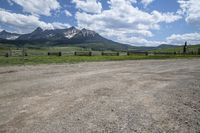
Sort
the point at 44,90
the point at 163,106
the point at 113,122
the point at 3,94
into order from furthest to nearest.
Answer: the point at 44,90, the point at 3,94, the point at 163,106, the point at 113,122

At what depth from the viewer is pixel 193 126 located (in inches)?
228

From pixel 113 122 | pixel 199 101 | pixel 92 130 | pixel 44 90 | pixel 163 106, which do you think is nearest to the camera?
pixel 92 130

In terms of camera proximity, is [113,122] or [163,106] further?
[163,106]

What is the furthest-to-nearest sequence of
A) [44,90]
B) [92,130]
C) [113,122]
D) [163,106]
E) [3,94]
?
[44,90]
[3,94]
[163,106]
[113,122]
[92,130]

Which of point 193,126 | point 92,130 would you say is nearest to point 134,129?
point 92,130

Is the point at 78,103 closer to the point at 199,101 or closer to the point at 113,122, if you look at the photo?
the point at 113,122

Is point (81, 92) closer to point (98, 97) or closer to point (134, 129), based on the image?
point (98, 97)

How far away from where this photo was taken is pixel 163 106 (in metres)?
7.57

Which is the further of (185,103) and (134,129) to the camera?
(185,103)

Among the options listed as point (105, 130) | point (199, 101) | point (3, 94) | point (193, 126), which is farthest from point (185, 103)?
point (3, 94)

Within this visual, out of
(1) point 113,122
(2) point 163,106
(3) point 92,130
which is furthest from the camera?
(2) point 163,106

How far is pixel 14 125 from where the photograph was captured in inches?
227

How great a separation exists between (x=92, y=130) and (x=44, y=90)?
17.1 feet

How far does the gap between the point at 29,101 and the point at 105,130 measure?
3793mm
